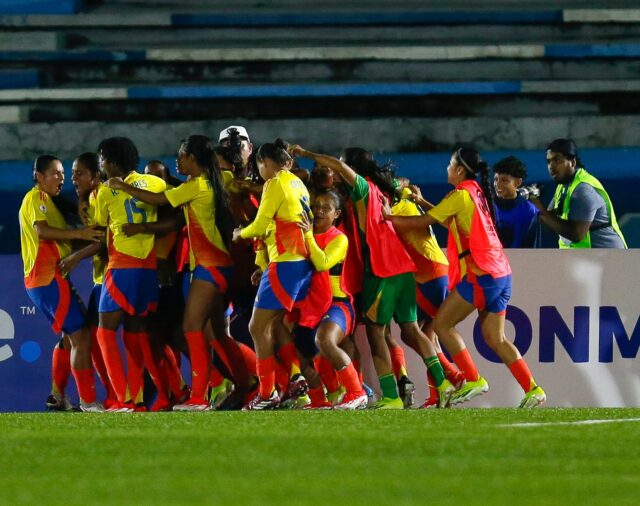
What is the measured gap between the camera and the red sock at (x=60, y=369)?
9.12 metres

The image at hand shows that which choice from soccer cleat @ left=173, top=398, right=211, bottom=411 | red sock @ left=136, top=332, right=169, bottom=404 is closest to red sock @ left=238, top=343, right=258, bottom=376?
soccer cleat @ left=173, top=398, right=211, bottom=411

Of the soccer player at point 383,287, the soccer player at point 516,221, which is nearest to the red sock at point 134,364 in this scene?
the soccer player at point 383,287

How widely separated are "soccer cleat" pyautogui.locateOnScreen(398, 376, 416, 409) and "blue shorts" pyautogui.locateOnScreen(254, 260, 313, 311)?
999mm

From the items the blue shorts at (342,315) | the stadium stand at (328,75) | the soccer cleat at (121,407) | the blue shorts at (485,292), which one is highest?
the stadium stand at (328,75)

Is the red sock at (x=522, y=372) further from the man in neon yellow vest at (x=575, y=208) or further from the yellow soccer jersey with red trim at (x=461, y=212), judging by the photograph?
the man in neon yellow vest at (x=575, y=208)

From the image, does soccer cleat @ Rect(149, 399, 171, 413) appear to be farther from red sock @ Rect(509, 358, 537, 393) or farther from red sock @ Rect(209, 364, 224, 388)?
red sock @ Rect(509, 358, 537, 393)

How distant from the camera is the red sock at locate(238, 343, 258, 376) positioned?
8.92 metres

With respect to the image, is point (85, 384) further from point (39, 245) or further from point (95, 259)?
point (39, 245)

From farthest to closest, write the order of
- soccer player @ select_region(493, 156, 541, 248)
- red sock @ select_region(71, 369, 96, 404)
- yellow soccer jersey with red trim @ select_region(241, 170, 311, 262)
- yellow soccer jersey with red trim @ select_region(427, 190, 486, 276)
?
1. soccer player @ select_region(493, 156, 541, 248)
2. red sock @ select_region(71, 369, 96, 404)
3. yellow soccer jersey with red trim @ select_region(427, 190, 486, 276)
4. yellow soccer jersey with red trim @ select_region(241, 170, 311, 262)

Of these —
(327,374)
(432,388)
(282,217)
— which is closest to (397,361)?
(432,388)

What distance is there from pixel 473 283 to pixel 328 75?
6936 mm

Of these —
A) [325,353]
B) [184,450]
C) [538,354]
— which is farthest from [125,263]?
[184,450]

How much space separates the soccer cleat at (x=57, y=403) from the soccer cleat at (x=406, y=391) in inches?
78.5

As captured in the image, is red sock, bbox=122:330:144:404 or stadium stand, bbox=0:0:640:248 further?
stadium stand, bbox=0:0:640:248
